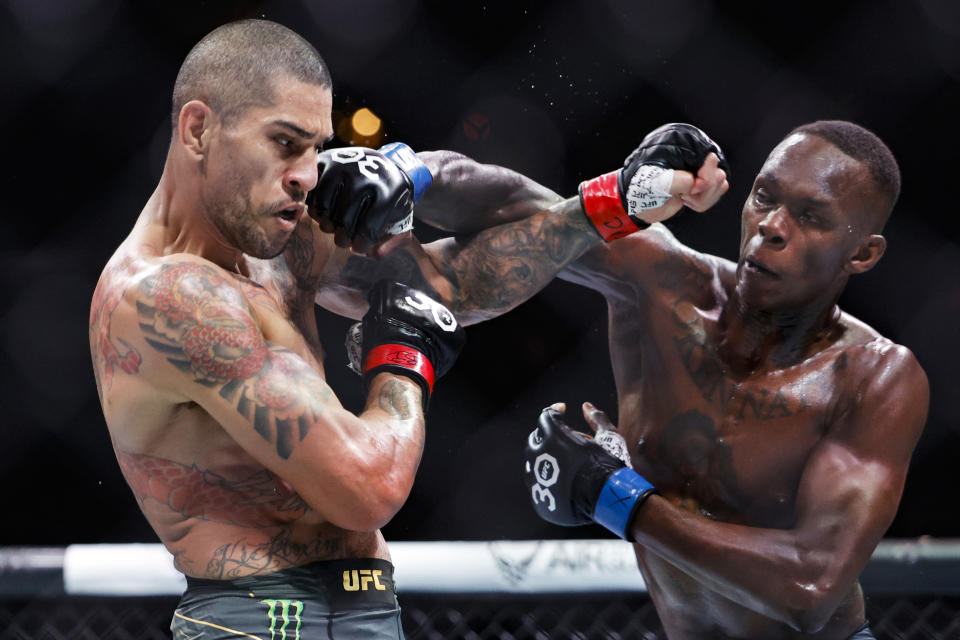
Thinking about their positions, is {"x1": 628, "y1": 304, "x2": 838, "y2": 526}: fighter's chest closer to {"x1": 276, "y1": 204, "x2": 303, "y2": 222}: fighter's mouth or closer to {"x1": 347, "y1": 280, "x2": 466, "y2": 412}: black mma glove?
{"x1": 347, "y1": 280, "x2": 466, "y2": 412}: black mma glove

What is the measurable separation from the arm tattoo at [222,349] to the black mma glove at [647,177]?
2.25 ft

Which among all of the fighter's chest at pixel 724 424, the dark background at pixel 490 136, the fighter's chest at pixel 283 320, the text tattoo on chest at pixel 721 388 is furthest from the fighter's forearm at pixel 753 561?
the dark background at pixel 490 136

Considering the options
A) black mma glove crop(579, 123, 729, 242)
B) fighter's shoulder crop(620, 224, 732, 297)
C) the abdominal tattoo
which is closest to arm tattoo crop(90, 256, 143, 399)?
the abdominal tattoo

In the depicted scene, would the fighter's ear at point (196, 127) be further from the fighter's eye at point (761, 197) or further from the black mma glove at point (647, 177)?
the fighter's eye at point (761, 197)

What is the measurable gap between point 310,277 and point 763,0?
198 cm

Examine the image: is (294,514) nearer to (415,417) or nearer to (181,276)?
(415,417)

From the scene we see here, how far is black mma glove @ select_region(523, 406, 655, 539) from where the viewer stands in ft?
5.66

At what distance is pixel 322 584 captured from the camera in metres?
1.37

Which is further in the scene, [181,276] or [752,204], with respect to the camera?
[752,204]

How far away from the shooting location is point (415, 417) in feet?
4.58

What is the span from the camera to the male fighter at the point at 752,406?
5.51 feet

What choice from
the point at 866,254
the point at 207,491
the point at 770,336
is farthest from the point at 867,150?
the point at 207,491

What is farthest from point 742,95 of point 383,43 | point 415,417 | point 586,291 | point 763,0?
point 415,417

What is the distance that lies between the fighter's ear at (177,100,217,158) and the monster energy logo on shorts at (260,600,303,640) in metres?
0.61
